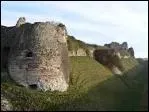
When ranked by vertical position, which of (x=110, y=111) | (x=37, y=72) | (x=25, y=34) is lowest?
(x=110, y=111)

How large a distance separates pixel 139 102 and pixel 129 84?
27.1 ft

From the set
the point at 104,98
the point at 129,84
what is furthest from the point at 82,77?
the point at 129,84

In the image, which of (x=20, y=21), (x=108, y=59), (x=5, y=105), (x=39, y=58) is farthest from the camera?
(x=108, y=59)

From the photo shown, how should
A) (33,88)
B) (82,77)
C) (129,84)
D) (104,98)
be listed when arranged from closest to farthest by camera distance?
(33,88), (104,98), (82,77), (129,84)

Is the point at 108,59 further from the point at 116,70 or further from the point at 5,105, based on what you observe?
the point at 5,105

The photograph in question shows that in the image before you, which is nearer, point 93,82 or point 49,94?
point 49,94

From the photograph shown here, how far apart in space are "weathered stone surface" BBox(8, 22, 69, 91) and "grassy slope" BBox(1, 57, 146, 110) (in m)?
0.76

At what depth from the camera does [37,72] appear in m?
25.7

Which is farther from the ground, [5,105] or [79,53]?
[79,53]

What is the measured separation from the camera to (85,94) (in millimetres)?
26656

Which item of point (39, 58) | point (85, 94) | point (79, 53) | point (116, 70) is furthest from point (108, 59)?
point (39, 58)

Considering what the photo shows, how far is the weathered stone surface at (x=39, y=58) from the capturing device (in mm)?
25719

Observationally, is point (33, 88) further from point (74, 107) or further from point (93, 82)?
point (93, 82)

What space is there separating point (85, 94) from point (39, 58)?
3.49 meters
